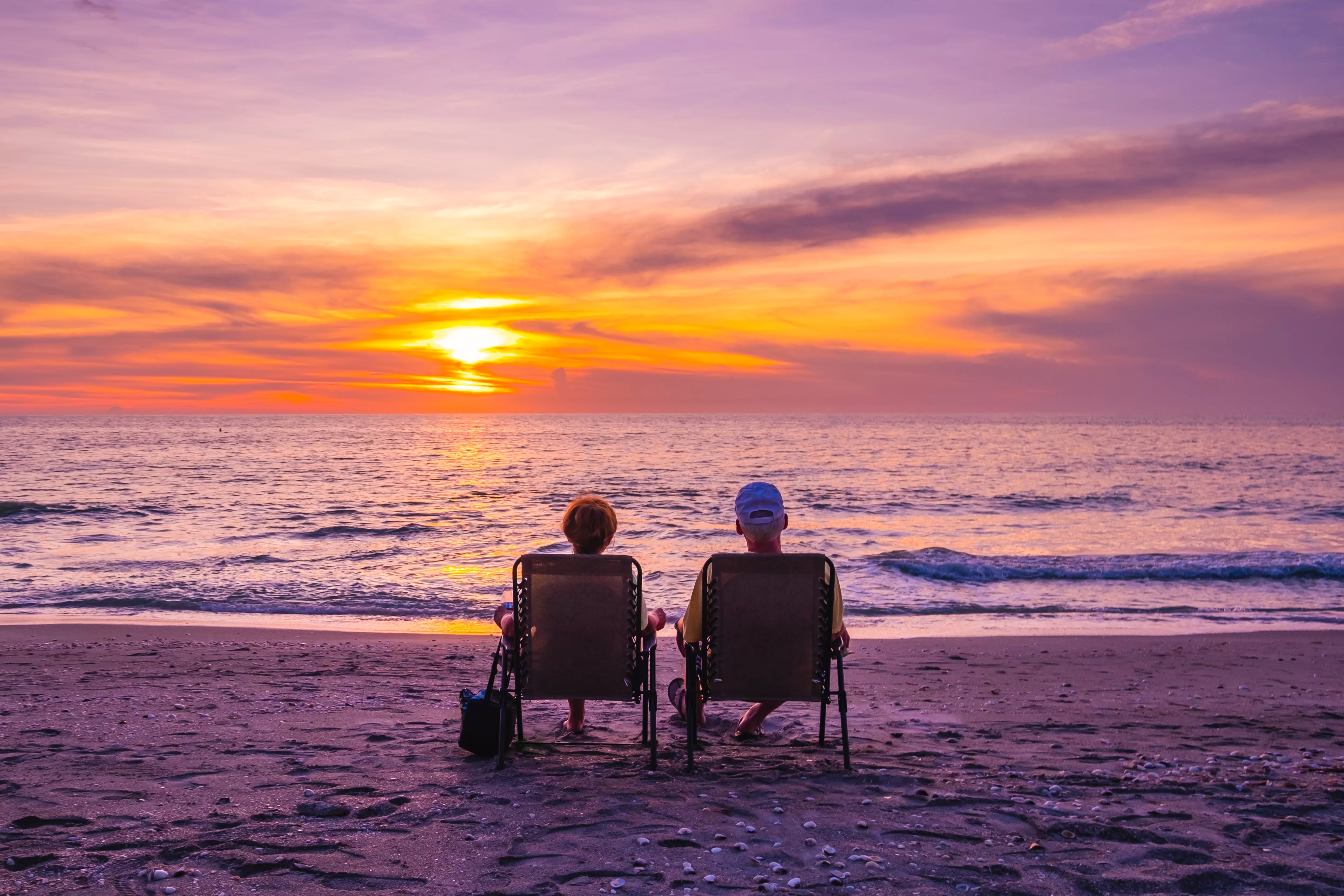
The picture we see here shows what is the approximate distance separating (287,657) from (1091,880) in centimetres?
709

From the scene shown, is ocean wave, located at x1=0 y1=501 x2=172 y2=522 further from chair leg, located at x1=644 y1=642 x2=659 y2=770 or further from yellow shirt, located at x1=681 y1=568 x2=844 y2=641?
yellow shirt, located at x1=681 y1=568 x2=844 y2=641

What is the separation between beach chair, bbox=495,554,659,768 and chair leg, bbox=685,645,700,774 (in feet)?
0.62

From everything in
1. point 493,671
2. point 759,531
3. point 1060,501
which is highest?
point 759,531

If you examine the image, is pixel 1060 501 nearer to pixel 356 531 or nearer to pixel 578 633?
pixel 356 531

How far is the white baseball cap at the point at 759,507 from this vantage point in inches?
204

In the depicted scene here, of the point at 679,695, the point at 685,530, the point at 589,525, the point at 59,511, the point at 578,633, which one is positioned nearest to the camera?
the point at 578,633

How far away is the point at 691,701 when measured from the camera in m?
5.05

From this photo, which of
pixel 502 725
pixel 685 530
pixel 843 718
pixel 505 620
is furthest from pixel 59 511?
pixel 843 718

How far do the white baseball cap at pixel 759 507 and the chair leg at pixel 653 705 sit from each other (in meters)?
0.88

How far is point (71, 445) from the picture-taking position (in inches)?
2581

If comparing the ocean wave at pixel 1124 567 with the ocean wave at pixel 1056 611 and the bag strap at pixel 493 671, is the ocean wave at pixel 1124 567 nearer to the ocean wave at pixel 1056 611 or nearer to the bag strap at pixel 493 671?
the ocean wave at pixel 1056 611

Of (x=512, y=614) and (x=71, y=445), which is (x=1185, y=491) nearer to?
(x=512, y=614)

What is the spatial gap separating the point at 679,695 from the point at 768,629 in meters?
1.26

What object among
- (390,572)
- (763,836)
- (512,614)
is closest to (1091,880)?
(763,836)
